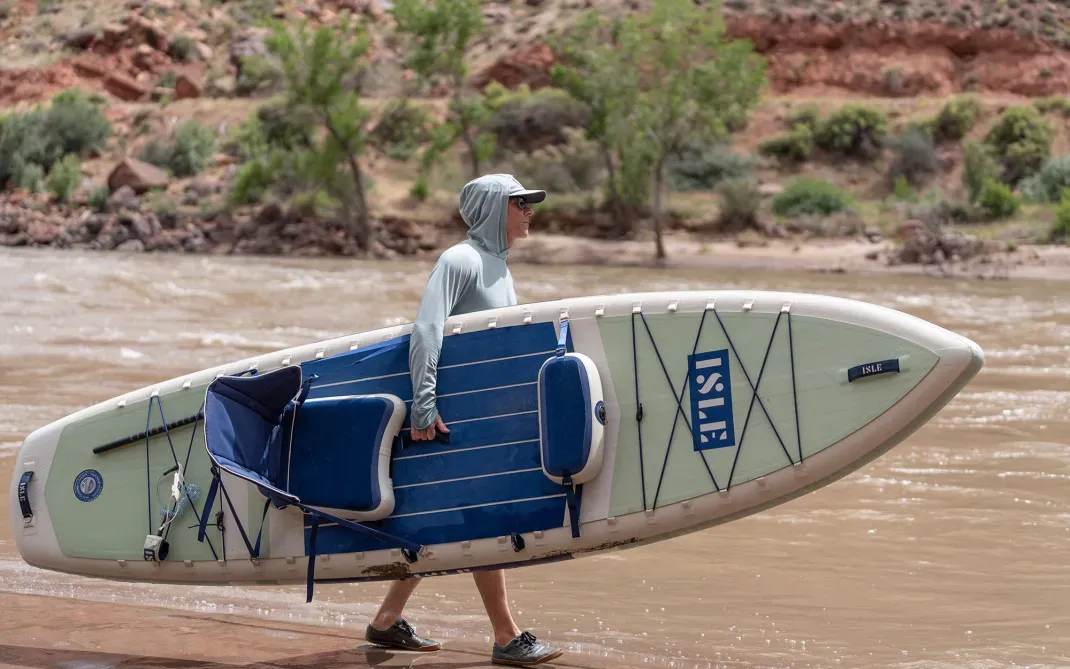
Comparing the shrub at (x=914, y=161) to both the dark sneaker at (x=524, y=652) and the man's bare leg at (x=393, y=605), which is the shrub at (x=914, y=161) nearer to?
the man's bare leg at (x=393, y=605)

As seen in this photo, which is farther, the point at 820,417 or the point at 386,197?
the point at 386,197

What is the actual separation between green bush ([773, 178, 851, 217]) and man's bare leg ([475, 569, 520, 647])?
2884 cm

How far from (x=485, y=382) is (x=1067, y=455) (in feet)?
15.7

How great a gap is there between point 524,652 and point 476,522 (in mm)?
450

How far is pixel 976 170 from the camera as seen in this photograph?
108 ft

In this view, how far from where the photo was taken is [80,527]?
459 cm

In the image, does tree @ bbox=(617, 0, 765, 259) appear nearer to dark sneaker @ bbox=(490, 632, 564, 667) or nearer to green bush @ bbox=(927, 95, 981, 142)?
green bush @ bbox=(927, 95, 981, 142)

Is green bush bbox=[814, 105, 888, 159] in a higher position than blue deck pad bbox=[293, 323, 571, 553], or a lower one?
higher

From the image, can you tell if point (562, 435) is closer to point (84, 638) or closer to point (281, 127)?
point (84, 638)

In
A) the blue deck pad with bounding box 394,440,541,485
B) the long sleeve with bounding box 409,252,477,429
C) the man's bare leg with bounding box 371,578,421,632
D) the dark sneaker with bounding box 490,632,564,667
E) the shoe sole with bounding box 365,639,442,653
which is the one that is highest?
the long sleeve with bounding box 409,252,477,429

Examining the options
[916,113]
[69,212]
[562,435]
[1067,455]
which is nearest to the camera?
[562,435]

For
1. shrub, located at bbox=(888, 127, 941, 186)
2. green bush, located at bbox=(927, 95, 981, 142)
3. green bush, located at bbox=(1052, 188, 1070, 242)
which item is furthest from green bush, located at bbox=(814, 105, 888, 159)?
green bush, located at bbox=(1052, 188, 1070, 242)

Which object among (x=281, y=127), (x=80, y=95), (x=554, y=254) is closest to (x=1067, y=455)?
(x=554, y=254)

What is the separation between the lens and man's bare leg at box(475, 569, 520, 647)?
3.81 metres
